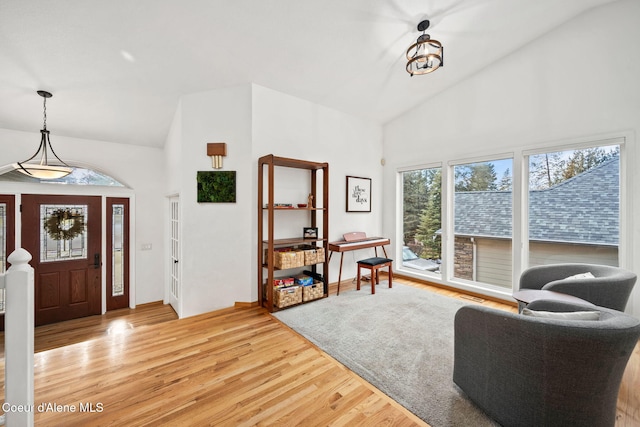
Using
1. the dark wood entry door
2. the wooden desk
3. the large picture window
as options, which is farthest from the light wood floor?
the dark wood entry door

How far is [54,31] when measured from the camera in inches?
86.7

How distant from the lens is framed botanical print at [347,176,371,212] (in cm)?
457

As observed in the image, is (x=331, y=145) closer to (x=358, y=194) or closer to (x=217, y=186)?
(x=358, y=194)

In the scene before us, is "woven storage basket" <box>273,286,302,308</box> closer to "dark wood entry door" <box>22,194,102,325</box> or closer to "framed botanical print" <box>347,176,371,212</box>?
"framed botanical print" <box>347,176,371,212</box>

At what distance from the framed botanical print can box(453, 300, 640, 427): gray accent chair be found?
308cm

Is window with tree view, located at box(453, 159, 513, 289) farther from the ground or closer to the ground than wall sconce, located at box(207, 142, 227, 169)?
closer to the ground

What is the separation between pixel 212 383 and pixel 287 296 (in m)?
1.44

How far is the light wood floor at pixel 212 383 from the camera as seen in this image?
1617 millimetres

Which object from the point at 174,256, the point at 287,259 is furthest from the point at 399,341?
the point at 174,256

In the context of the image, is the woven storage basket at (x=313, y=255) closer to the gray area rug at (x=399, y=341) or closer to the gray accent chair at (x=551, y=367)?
the gray area rug at (x=399, y=341)

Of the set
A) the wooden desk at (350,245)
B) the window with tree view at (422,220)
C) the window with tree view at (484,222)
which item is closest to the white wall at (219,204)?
the wooden desk at (350,245)

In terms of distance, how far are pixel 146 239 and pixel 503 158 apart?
19.4ft

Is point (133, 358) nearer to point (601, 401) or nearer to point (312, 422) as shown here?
point (312, 422)

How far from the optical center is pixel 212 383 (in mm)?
1920
